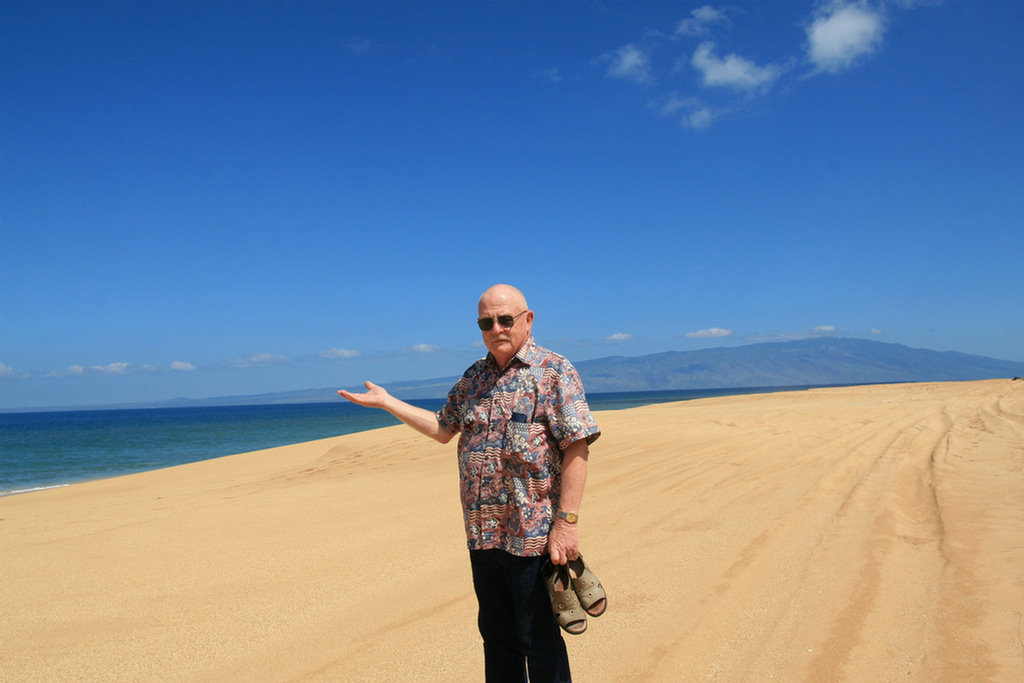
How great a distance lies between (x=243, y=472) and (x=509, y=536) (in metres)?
12.9

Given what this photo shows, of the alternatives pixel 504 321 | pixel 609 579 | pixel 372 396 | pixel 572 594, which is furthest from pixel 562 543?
pixel 609 579

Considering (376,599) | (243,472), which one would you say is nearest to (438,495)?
(376,599)

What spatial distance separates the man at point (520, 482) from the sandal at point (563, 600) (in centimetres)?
5

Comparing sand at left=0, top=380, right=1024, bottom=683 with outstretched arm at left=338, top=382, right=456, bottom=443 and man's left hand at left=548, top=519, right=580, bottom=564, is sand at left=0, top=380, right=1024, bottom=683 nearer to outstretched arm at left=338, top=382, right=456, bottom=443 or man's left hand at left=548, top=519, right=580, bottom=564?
man's left hand at left=548, top=519, right=580, bottom=564

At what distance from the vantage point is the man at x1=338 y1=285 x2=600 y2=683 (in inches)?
97.9

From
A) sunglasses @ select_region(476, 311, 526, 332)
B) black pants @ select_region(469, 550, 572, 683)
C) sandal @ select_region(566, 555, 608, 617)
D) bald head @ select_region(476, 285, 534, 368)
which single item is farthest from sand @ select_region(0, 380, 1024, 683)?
sunglasses @ select_region(476, 311, 526, 332)

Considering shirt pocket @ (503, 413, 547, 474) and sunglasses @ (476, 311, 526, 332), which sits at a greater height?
sunglasses @ (476, 311, 526, 332)

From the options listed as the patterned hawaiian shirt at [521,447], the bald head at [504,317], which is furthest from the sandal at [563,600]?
the bald head at [504,317]

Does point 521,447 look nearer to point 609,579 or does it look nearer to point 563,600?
point 563,600

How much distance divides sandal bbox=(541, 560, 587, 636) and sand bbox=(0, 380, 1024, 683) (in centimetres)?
101

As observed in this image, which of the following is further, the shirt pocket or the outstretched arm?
the outstretched arm

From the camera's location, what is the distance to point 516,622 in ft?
8.50

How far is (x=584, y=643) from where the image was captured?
11.8ft

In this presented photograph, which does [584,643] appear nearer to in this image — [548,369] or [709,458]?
[548,369]
